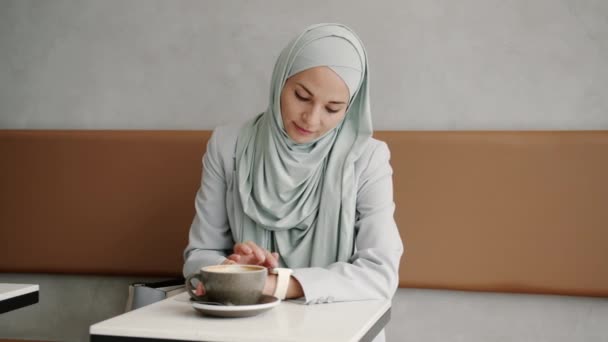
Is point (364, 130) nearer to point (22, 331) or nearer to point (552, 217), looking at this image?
point (552, 217)

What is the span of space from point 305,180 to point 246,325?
58 cm

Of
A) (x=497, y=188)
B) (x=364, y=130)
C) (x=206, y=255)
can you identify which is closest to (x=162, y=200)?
(x=206, y=255)

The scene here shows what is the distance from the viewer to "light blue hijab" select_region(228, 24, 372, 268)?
1590 mm

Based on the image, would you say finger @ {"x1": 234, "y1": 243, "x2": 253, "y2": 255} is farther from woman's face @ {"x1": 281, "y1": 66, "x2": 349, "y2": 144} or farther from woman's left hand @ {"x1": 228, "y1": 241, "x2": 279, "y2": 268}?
woman's face @ {"x1": 281, "y1": 66, "x2": 349, "y2": 144}

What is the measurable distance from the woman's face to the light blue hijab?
0.07 ft

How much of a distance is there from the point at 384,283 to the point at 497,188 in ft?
2.69

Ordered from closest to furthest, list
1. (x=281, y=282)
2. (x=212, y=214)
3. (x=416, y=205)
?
(x=281, y=282) → (x=212, y=214) → (x=416, y=205)

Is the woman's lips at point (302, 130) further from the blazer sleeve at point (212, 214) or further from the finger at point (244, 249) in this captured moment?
the finger at point (244, 249)

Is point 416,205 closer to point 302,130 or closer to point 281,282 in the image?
point 302,130

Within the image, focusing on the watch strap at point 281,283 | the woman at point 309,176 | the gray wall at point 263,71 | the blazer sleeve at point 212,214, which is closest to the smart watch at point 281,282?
the watch strap at point 281,283

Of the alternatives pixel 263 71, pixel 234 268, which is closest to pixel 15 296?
pixel 234 268

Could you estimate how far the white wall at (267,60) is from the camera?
216 cm

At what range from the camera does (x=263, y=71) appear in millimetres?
2354

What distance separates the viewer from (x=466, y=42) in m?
2.21
